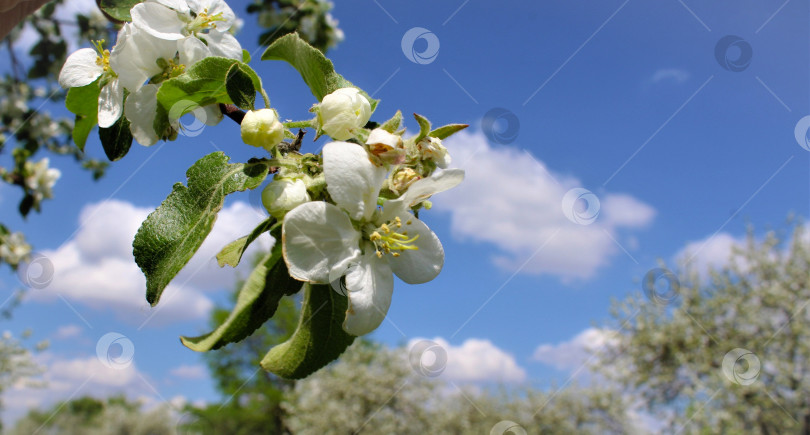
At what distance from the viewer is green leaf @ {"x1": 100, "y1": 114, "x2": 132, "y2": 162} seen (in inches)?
35.5

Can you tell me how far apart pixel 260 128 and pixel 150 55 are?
258 millimetres

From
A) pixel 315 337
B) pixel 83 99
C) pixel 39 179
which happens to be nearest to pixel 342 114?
pixel 315 337

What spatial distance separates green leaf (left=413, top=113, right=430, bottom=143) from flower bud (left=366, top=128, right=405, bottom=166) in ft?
0.13

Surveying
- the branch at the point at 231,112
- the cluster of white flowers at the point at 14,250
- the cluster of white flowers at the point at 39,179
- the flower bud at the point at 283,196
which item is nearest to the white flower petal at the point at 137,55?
the branch at the point at 231,112

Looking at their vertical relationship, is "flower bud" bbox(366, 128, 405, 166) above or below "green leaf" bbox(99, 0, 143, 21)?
above

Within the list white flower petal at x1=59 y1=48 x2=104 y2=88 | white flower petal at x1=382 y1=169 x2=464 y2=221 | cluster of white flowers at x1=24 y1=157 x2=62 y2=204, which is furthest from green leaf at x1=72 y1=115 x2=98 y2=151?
cluster of white flowers at x1=24 y1=157 x2=62 y2=204

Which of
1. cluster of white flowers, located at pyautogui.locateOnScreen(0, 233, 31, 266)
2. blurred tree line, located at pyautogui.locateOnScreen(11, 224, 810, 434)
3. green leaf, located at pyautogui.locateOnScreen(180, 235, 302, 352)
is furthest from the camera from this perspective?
blurred tree line, located at pyautogui.locateOnScreen(11, 224, 810, 434)

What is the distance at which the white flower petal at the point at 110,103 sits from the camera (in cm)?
85

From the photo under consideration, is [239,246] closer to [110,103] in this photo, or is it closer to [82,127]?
[110,103]

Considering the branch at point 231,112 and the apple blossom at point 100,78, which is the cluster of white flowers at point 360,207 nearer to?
the branch at point 231,112

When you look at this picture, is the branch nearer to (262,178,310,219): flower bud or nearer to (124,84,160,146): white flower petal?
(124,84,160,146): white flower petal

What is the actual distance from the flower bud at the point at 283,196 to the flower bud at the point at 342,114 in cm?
9

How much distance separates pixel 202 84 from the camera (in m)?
0.73

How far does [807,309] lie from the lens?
11156mm
